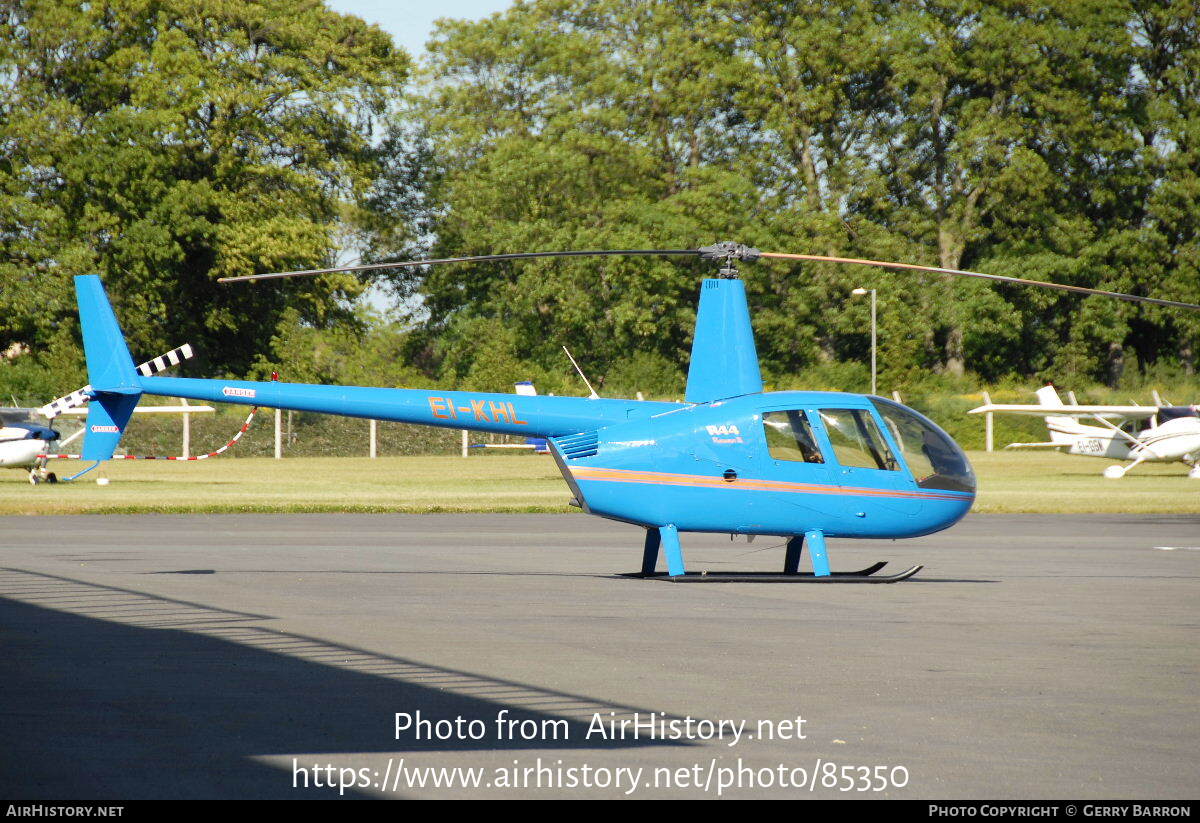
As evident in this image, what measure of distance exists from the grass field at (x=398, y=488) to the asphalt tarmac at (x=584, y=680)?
35.1 feet

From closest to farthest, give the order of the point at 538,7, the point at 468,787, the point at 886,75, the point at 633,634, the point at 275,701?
the point at 468,787
the point at 275,701
the point at 633,634
the point at 886,75
the point at 538,7

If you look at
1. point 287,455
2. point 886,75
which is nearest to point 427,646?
point 287,455

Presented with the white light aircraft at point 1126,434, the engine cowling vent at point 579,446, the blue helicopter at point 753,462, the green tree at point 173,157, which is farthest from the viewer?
the green tree at point 173,157

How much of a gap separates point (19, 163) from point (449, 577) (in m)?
46.4

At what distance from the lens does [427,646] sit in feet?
33.9

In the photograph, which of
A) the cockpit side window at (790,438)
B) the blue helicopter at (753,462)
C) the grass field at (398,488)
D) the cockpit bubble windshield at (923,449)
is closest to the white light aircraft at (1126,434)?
the grass field at (398,488)

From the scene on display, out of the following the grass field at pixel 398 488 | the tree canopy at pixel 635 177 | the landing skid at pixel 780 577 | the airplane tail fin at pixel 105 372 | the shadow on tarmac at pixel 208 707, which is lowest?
the grass field at pixel 398 488

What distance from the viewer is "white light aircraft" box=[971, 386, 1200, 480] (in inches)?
1518

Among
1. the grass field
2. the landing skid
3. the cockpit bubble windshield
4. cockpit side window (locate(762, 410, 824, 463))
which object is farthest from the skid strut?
the grass field

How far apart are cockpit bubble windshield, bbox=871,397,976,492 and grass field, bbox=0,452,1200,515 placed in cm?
1348

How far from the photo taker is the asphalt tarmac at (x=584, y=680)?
6523 millimetres

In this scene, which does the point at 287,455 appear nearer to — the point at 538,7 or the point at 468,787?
the point at 538,7

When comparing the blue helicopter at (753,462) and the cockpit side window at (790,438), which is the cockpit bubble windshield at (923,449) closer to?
the blue helicopter at (753,462)

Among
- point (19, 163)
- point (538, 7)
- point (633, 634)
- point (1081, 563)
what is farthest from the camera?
point (538, 7)
